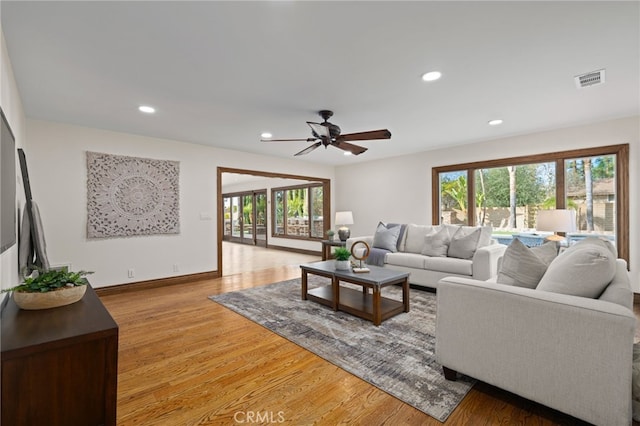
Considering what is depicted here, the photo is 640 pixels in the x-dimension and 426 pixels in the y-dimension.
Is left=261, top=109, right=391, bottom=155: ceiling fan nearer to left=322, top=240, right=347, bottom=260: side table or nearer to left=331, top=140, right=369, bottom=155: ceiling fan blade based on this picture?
left=331, top=140, right=369, bottom=155: ceiling fan blade

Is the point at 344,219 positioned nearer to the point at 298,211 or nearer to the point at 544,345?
the point at 298,211

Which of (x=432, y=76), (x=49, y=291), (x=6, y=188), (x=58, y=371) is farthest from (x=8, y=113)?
(x=432, y=76)

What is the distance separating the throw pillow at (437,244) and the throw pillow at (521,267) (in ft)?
7.32

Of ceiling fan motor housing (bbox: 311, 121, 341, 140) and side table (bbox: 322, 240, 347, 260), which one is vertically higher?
ceiling fan motor housing (bbox: 311, 121, 341, 140)

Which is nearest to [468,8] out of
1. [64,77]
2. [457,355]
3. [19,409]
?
[457,355]

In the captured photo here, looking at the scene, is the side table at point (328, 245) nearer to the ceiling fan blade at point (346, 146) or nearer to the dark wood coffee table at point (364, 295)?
the dark wood coffee table at point (364, 295)

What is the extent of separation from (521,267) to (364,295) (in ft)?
6.28

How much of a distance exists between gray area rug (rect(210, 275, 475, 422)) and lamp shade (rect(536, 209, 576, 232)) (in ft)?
5.49

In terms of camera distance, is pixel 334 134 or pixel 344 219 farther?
pixel 344 219

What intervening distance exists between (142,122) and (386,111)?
3140mm

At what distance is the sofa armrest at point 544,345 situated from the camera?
4.53 feet

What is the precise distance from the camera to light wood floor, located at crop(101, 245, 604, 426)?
5.44ft

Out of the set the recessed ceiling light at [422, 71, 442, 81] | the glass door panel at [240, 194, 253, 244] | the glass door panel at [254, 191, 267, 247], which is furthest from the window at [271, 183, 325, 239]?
the recessed ceiling light at [422, 71, 442, 81]

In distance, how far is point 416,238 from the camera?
4.86 metres
